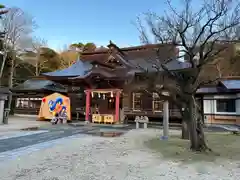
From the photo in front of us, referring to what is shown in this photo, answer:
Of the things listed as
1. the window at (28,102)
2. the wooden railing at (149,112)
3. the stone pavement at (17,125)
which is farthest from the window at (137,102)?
the window at (28,102)

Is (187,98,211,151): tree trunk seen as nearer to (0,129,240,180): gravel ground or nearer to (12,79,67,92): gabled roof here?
(0,129,240,180): gravel ground

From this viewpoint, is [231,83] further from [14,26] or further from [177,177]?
[14,26]

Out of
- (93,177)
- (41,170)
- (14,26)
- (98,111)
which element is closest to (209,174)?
(93,177)

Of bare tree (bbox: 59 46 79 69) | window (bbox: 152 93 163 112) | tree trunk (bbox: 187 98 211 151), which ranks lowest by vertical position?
tree trunk (bbox: 187 98 211 151)

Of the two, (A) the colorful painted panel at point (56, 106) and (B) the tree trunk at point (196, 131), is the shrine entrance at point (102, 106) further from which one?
(B) the tree trunk at point (196, 131)

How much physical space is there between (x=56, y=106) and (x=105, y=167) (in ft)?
39.9

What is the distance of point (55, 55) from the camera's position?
114ft

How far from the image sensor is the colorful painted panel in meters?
15.5

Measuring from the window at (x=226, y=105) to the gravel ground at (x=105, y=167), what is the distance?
11859mm

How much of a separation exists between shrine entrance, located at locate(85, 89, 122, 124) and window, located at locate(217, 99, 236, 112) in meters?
8.04

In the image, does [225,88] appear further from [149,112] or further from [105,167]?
[105,167]

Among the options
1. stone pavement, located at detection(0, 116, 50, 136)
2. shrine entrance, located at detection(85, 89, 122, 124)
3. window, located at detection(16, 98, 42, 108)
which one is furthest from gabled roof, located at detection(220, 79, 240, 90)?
window, located at detection(16, 98, 42, 108)

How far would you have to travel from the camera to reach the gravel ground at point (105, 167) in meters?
3.93

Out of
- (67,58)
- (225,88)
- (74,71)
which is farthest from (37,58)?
(225,88)
